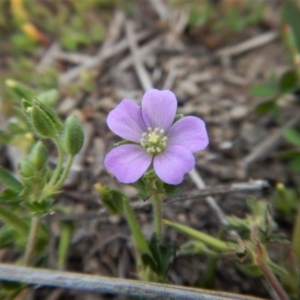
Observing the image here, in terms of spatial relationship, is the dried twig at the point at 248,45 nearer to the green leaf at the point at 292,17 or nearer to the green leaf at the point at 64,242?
the green leaf at the point at 292,17

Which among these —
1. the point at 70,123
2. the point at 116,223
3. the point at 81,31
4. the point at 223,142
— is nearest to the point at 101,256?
the point at 116,223

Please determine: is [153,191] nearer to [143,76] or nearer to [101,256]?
[101,256]

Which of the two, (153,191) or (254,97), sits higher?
(254,97)

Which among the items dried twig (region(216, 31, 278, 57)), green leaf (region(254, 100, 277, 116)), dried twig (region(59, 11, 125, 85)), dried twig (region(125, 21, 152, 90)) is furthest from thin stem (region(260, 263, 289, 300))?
dried twig (region(59, 11, 125, 85))

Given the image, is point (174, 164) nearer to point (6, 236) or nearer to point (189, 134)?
point (189, 134)

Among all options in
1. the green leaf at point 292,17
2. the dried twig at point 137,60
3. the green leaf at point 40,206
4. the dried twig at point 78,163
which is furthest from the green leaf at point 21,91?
the green leaf at point 292,17

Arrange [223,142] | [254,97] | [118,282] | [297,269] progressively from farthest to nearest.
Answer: [254,97], [223,142], [297,269], [118,282]
